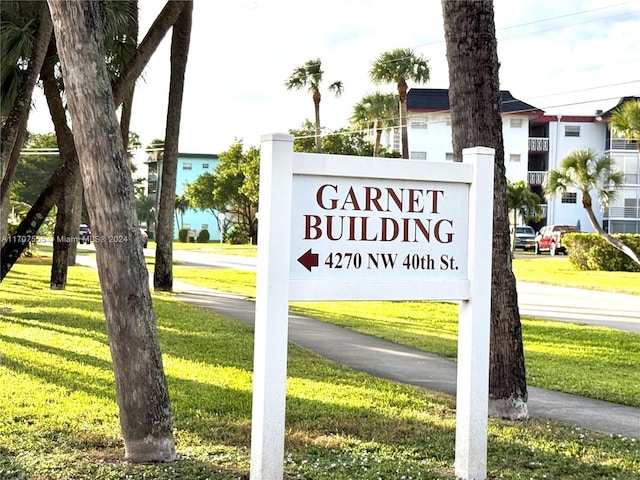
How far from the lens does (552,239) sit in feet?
147

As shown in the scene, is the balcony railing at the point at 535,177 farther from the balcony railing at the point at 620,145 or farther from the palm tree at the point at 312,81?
the palm tree at the point at 312,81

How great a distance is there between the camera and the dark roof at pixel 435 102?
2021 inches

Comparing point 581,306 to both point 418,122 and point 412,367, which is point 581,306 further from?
point 418,122

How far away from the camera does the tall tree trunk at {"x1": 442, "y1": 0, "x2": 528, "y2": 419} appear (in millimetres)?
7066

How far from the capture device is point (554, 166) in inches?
2084

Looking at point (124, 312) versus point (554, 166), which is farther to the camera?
point (554, 166)

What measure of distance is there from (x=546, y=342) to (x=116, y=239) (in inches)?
339

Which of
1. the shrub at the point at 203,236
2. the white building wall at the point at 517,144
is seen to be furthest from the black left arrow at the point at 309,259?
the shrub at the point at 203,236

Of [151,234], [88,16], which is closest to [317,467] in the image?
[88,16]

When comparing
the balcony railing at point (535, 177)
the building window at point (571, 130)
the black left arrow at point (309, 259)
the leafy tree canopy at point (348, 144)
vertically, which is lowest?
the black left arrow at point (309, 259)

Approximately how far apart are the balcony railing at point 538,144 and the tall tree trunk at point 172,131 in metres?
39.0

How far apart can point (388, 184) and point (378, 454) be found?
1.90 m

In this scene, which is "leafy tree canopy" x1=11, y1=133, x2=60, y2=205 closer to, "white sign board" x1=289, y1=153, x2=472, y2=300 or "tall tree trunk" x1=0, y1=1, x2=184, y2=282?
"tall tree trunk" x1=0, y1=1, x2=184, y2=282

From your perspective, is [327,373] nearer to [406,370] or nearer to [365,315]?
[406,370]
